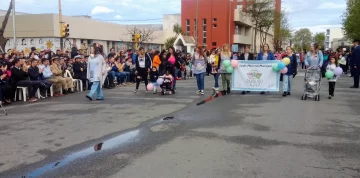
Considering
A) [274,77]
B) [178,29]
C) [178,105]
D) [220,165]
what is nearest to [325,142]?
[220,165]

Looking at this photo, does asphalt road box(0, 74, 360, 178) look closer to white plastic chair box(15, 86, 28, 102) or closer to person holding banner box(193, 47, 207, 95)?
white plastic chair box(15, 86, 28, 102)

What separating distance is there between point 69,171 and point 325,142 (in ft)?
15.1

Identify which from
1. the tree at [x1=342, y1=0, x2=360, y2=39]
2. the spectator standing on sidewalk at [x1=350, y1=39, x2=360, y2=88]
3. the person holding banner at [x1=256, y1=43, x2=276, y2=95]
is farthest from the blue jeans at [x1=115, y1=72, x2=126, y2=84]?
the tree at [x1=342, y1=0, x2=360, y2=39]

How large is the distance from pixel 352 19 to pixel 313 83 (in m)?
36.8

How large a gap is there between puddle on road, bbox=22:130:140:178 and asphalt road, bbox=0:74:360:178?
0.6 inches

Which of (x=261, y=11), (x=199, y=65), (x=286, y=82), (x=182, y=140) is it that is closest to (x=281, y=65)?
(x=286, y=82)

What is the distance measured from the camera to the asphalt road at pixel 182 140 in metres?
5.32

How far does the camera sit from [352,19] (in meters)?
44.1

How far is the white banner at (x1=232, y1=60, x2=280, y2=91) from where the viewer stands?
45.4ft

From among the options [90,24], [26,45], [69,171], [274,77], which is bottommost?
[69,171]

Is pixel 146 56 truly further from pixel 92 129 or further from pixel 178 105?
pixel 92 129

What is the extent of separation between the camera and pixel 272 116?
9.37 metres

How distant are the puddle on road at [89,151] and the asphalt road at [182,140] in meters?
0.02

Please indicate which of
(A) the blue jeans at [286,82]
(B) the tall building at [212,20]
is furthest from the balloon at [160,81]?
(B) the tall building at [212,20]
